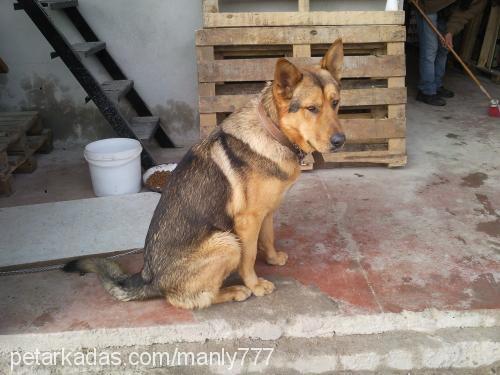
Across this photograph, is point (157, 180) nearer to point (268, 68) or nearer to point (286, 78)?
point (268, 68)

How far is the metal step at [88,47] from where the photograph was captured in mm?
4484

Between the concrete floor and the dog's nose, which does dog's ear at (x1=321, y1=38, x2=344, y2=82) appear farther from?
the concrete floor

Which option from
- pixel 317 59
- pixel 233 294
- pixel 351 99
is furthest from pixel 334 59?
pixel 351 99

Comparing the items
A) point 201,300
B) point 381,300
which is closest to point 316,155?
point 381,300

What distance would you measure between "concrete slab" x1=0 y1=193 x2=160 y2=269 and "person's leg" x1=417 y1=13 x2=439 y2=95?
4.47m

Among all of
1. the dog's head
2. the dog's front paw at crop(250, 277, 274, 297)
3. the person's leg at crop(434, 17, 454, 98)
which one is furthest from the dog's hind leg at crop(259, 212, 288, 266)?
the person's leg at crop(434, 17, 454, 98)

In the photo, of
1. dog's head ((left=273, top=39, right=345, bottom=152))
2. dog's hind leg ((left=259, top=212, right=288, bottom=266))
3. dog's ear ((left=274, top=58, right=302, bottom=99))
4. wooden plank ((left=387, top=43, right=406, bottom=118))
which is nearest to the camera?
dog's ear ((left=274, top=58, right=302, bottom=99))

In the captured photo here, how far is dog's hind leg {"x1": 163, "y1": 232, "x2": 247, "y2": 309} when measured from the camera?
272cm

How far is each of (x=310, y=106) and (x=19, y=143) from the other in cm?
339

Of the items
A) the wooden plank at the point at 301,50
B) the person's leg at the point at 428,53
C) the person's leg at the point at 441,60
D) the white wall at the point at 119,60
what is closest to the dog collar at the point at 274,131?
the wooden plank at the point at 301,50

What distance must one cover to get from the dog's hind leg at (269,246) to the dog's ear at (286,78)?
0.95 metres

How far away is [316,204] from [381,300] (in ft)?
4.47

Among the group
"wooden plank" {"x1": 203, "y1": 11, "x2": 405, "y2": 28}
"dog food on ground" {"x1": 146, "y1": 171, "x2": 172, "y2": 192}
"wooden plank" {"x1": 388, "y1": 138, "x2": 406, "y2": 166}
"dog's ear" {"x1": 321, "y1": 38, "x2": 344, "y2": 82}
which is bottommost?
"dog food on ground" {"x1": 146, "y1": 171, "x2": 172, "y2": 192}

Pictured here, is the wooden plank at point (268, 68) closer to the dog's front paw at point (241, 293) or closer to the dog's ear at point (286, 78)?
the dog's ear at point (286, 78)
